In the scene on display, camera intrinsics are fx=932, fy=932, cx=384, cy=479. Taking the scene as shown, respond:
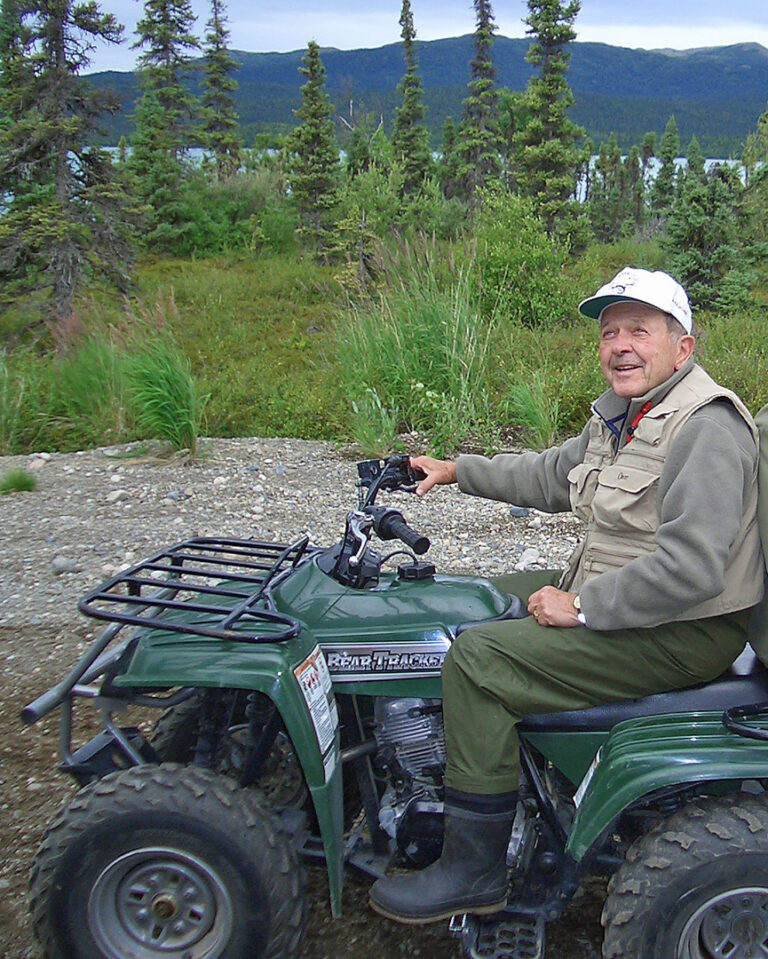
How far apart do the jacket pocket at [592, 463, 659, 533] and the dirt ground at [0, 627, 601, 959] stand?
121 centimetres

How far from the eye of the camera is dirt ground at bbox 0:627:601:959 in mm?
2695

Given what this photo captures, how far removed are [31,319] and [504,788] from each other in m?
14.8

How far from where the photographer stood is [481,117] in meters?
30.6

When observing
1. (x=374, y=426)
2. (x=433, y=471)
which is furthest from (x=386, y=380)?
(x=433, y=471)

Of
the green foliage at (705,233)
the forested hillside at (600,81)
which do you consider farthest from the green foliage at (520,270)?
the forested hillside at (600,81)

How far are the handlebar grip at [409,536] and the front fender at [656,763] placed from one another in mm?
701

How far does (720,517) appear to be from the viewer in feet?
7.47

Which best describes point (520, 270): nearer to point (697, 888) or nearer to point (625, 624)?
point (625, 624)

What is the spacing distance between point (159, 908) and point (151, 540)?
363cm

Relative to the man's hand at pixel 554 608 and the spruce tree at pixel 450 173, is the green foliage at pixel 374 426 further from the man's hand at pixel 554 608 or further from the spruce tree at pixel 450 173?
the spruce tree at pixel 450 173

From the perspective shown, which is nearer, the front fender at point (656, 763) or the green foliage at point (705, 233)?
the front fender at point (656, 763)

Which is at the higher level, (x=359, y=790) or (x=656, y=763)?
(x=656, y=763)

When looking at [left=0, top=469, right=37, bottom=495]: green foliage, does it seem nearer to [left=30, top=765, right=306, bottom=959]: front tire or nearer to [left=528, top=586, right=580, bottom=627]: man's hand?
[left=30, top=765, right=306, bottom=959]: front tire

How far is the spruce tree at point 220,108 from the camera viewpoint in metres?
29.3
